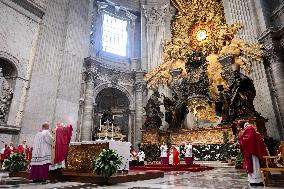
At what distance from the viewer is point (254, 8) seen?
36.9ft

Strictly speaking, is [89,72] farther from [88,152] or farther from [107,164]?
[107,164]

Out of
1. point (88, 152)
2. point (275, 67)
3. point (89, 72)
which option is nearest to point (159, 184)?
point (88, 152)

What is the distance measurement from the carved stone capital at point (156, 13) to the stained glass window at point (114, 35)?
5.67 ft

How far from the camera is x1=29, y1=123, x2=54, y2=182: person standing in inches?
172

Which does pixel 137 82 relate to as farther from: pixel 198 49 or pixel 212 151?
pixel 212 151

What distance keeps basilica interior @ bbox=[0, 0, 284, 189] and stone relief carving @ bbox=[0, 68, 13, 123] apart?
3 centimetres

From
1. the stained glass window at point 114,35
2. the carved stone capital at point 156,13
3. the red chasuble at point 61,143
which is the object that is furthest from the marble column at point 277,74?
the stained glass window at point 114,35

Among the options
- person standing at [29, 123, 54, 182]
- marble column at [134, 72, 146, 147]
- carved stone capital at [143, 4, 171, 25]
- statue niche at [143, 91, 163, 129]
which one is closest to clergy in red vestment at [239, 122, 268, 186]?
person standing at [29, 123, 54, 182]

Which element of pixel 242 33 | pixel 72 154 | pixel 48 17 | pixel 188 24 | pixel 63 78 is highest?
pixel 188 24

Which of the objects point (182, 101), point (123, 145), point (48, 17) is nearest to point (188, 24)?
point (182, 101)

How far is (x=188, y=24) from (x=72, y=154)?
476 inches

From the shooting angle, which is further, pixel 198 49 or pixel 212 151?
pixel 198 49

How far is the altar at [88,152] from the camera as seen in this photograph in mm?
4871

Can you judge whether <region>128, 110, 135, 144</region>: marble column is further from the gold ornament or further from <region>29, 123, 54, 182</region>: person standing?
<region>29, 123, 54, 182</region>: person standing
